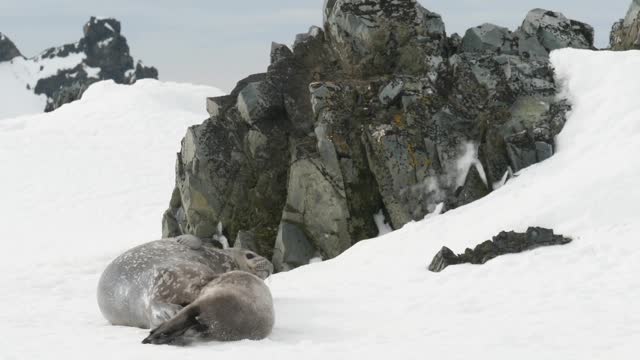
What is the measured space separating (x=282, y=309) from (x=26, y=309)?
3854 millimetres

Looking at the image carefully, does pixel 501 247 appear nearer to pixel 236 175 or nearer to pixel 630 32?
pixel 236 175

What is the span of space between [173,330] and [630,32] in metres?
15.1

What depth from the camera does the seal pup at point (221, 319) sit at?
22.0 ft

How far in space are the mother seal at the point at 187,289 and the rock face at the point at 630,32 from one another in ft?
39.3

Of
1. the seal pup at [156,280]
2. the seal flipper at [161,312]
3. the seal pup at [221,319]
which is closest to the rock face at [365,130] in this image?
the seal pup at [156,280]

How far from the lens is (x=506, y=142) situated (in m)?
14.1

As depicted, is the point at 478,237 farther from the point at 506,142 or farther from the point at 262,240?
the point at 262,240

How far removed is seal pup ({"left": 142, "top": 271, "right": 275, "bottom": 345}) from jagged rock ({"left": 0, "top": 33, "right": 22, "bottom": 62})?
17093 cm

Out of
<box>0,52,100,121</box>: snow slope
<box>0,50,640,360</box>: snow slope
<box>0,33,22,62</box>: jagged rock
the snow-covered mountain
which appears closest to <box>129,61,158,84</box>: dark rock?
the snow-covered mountain

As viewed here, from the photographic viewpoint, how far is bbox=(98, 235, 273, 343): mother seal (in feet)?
22.7

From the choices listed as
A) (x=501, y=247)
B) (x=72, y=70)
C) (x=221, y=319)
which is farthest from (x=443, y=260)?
(x=72, y=70)

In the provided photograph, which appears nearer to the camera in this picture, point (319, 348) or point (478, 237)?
point (319, 348)

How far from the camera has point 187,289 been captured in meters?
8.14

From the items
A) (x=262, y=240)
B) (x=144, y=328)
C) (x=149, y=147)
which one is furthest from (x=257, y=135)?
(x=149, y=147)
